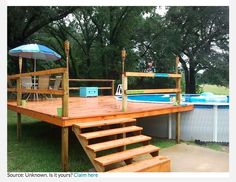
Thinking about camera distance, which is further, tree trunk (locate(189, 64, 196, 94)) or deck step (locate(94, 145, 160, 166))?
tree trunk (locate(189, 64, 196, 94))

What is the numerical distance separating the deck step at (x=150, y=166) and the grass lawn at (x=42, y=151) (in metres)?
0.94

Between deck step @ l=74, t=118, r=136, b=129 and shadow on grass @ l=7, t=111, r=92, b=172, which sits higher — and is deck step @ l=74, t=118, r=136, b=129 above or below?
above

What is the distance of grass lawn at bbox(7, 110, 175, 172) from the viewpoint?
13.1 feet

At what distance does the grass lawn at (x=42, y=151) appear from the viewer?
400 cm

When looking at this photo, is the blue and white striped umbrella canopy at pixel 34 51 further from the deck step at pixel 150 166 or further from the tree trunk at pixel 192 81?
the tree trunk at pixel 192 81

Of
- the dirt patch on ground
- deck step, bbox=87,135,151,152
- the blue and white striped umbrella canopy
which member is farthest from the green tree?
deck step, bbox=87,135,151,152

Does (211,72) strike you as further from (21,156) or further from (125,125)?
(21,156)

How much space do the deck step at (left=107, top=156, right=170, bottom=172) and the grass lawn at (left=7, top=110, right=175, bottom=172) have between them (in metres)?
0.94

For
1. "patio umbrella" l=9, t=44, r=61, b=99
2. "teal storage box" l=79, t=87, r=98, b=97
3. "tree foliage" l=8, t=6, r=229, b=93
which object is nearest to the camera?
"patio umbrella" l=9, t=44, r=61, b=99

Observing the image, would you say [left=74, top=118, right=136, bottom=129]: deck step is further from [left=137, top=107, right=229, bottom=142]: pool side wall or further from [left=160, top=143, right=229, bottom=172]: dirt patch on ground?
[left=137, top=107, right=229, bottom=142]: pool side wall

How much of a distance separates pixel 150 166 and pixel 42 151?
92.4 inches

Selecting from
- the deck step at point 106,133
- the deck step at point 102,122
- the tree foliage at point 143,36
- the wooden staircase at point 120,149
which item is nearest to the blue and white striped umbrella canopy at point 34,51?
the wooden staircase at point 120,149

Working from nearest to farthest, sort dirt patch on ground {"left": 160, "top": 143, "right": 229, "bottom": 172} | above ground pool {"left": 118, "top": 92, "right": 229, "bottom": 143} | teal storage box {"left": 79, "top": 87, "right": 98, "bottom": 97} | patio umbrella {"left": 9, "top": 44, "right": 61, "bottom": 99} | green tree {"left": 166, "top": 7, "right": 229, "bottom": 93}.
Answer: dirt patch on ground {"left": 160, "top": 143, "right": 229, "bottom": 172}
above ground pool {"left": 118, "top": 92, "right": 229, "bottom": 143}
patio umbrella {"left": 9, "top": 44, "right": 61, "bottom": 99}
teal storage box {"left": 79, "top": 87, "right": 98, "bottom": 97}
green tree {"left": 166, "top": 7, "right": 229, "bottom": 93}

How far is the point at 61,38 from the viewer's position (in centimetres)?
1742
